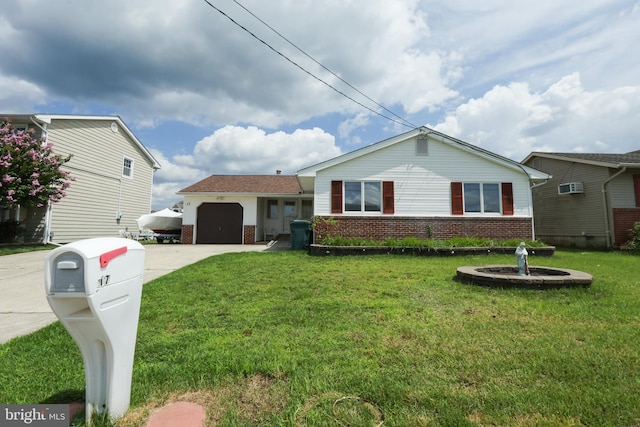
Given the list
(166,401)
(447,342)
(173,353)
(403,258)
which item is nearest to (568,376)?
(447,342)

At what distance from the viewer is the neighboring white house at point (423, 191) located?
11578mm

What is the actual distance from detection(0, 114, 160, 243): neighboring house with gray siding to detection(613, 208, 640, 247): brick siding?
23.3 m

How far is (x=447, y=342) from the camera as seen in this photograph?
3025 mm

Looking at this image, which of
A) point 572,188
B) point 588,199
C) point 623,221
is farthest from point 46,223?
point 623,221

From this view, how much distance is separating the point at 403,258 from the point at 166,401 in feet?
26.3

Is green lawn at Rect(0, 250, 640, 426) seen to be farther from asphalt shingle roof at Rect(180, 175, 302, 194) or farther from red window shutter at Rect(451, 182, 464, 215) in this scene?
asphalt shingle roof at Rect(180, 175, 302, 194)

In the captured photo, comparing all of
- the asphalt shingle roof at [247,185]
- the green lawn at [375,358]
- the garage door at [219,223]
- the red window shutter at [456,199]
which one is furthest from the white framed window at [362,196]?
the garage door at [219,223]

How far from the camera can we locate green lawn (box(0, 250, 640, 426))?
6.52ft

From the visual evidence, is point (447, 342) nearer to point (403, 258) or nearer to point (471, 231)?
point (403, 258)

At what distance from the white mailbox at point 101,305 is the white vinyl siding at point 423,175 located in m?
9.93

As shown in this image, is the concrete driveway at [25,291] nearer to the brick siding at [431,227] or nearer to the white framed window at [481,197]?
the brick siding at [431,227]

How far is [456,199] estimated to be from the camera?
38.7ft

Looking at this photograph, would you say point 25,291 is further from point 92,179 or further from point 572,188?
point 572,188

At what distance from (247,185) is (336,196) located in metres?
8.06
